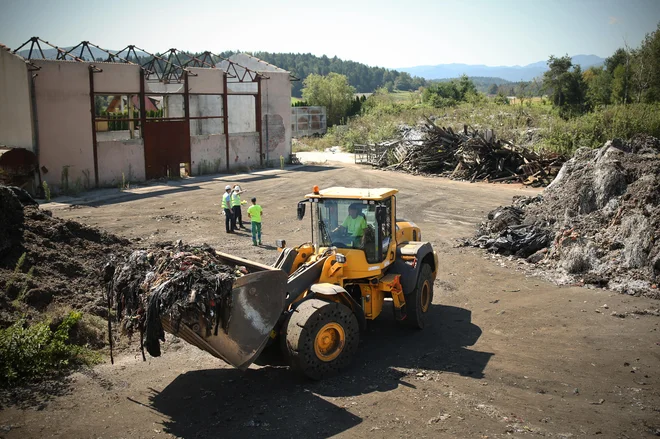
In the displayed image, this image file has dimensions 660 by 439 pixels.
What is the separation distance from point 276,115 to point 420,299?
27.1 meters

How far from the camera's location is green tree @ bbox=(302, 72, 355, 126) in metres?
57.0

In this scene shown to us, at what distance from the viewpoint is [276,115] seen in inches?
1420

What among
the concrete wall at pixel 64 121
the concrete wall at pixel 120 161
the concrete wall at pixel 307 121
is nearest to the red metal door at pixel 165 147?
the concrete wall at pixel 120 161

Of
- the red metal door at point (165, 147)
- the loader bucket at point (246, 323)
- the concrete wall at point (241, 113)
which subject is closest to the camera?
the loader bucket at point (246, 323)

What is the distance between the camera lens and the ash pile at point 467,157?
2872cm

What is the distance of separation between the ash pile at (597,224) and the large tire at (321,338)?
7.25 m

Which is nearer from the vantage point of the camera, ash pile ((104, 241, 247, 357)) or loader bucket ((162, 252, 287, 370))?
ash pile ((104, 241, 247, 357))

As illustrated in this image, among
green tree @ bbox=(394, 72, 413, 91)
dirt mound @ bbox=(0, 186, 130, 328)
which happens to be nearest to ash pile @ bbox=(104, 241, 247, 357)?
dirt mound @ bbox=(0, 186, 130, 328)

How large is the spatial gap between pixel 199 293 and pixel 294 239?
11.2 m

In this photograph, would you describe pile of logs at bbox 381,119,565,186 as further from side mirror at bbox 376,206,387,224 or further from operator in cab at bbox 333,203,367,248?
side mirror at bbox 376,206,387,224

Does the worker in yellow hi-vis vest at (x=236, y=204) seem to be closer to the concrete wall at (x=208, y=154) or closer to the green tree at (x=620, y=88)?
the concrete wall at (x=208, y=154)

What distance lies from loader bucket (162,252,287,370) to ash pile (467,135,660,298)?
8.51 meters

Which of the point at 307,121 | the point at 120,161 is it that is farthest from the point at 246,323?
the point at 307,121

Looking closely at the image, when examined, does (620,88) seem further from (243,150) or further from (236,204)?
(236,204)
